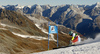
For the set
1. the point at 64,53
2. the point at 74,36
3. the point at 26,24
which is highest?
the point at 64,53

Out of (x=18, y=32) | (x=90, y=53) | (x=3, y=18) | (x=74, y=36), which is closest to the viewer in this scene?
(x=90, y=53)

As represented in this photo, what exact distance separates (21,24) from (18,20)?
8529 millimetres

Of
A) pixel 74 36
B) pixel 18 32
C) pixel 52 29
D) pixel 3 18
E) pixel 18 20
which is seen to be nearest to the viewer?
pixel 52 29

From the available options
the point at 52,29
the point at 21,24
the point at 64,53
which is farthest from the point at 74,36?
the point at 21,24

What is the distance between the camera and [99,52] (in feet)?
52.8

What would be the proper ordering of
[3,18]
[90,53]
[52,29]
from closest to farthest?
[90,53] → [52,29] → [3,18]

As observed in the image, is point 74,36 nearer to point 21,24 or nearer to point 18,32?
point 18,32

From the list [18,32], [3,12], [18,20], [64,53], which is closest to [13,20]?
[18,20]

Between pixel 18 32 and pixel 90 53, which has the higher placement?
pixel 90 53

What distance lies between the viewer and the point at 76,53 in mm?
16438

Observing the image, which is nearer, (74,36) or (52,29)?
(52,29)

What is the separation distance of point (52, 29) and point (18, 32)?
356ft

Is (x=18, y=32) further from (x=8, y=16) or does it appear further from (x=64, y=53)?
(x=64, y=53)

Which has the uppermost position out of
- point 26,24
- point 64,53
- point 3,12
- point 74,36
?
point 64,53
